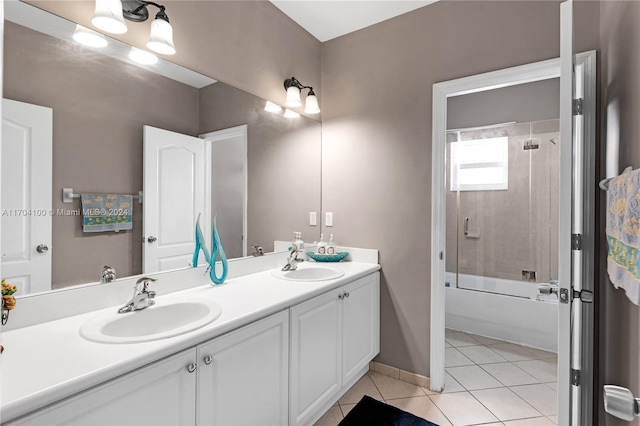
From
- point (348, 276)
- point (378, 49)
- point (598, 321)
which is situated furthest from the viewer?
point (378, 49)

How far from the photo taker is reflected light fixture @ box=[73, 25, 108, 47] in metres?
1.36

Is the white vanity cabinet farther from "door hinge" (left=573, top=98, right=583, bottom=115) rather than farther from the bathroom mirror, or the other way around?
"door hinge" (left=573, top=98, right=583, bottom=115)

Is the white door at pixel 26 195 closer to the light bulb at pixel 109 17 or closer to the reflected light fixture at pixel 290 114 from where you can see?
the light bulb at pixel 109 17

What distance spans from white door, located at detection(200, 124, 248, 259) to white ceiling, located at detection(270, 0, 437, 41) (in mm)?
967

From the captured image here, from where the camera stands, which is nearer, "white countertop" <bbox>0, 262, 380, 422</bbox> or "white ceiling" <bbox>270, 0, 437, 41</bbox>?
"white countertop" <bbox>0, 262, 380, 422</bbox>

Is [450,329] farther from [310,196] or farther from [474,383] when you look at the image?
[310,196]

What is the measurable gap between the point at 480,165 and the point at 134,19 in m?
3.40

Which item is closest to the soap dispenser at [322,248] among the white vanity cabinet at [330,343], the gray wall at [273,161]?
the gray wall at [273,161]

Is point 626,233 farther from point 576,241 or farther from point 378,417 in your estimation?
point 378,417

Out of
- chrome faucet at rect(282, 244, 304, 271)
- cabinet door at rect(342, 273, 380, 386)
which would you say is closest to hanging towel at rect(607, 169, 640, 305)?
cabinet door at rect(342, 273, 380, 386)

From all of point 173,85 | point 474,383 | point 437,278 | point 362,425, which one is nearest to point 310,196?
point 437,278

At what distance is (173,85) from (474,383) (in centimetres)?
270

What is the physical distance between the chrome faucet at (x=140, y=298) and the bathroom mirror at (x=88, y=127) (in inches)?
4.5

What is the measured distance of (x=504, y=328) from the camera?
10.1 ft
